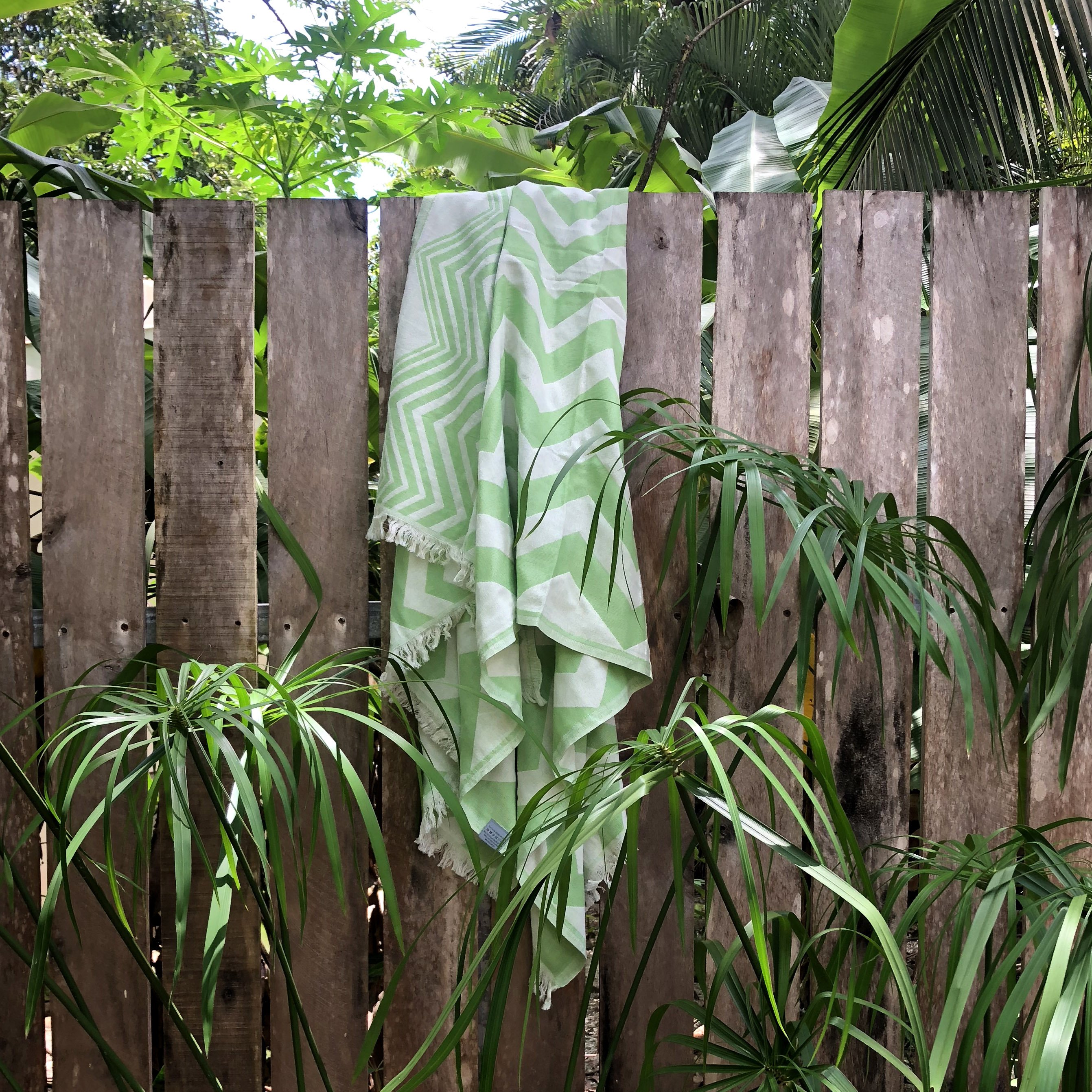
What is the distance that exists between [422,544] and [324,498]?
172 mm

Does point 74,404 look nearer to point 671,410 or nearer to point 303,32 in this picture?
point 303,32

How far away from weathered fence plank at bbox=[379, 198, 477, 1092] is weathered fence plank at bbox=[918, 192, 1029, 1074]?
0.68 m

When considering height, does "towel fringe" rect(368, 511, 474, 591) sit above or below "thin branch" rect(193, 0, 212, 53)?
below

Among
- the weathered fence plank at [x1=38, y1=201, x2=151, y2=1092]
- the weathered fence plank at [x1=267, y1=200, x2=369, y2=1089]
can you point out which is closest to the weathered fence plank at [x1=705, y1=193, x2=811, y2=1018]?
the weathered fence plank at [x1=267, y1=200, x2=369, y2=1089]

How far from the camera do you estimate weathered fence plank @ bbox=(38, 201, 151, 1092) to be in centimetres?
123

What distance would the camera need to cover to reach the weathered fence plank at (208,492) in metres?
1.24

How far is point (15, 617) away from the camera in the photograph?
124 cm

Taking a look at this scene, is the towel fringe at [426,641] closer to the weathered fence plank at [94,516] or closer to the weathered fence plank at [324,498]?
the weathered fence plank at [324,498]

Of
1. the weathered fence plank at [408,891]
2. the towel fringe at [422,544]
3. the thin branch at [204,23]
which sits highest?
the thin branch at [204,23]

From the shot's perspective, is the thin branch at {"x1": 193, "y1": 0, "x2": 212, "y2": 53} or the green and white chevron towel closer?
the green and white chevron towel

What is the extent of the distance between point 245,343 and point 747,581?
768 millimetres

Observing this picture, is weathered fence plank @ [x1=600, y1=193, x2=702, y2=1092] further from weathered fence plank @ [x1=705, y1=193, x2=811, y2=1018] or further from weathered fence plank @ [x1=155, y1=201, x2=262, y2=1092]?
weathered fence plank @ [x1=155, y1=201, x2=262, y2=1092]

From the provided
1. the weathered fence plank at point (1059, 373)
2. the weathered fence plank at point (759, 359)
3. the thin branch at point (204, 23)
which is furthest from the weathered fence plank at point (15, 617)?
the thin branch at point (204, 23)

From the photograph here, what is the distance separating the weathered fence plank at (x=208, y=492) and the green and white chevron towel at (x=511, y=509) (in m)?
0.21
